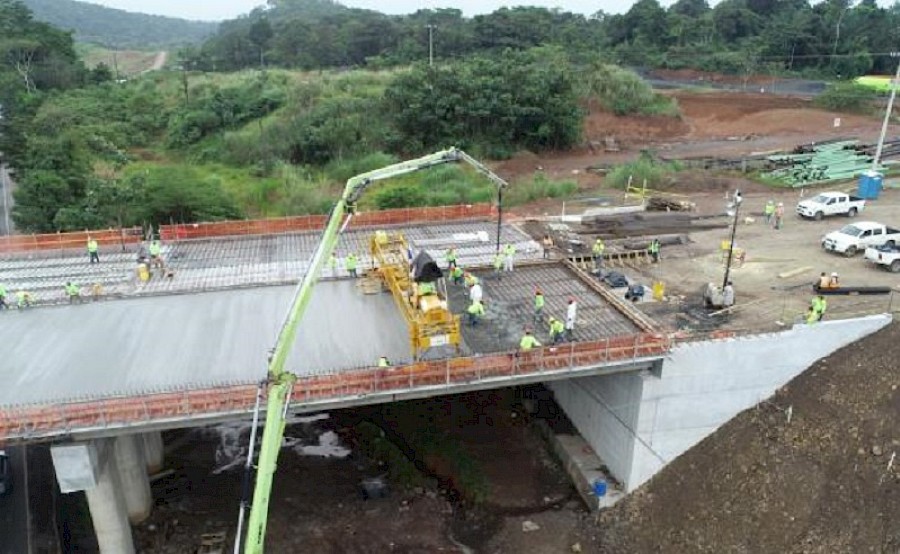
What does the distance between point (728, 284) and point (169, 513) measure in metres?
24.1

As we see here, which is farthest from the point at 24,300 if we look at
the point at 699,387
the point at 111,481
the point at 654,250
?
the point at 654,250

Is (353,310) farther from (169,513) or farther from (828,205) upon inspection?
(828,205)

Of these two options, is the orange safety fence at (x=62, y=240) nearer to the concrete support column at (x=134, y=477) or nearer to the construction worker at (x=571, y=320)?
the concrete support column at (x=134, y=477)

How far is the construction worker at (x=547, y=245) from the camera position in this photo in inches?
1298

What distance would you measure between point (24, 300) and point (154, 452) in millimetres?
7828

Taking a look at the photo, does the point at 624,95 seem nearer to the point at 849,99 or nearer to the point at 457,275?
the point at 849,99

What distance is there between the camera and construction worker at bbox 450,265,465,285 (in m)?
29.5

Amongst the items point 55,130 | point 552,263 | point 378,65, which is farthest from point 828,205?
point 378,65

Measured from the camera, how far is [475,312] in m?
25.6

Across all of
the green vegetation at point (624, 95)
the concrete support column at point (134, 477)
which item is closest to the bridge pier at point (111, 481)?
the concrete support column at point (134, 477)

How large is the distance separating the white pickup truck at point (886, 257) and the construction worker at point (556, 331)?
659 inches

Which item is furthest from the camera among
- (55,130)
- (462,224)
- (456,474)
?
(55,130)

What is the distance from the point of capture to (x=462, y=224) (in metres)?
38.2

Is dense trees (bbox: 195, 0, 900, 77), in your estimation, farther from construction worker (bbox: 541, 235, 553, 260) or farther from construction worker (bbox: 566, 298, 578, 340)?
construction worker (bbox: 566, 298, 578, 340)
